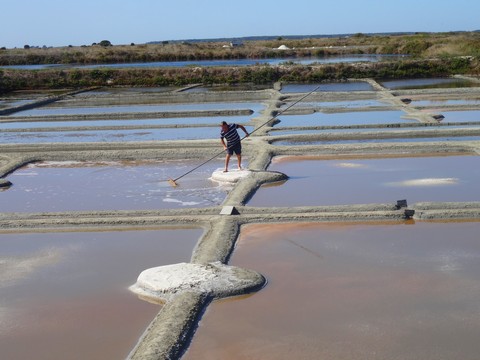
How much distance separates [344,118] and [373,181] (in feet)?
18.6

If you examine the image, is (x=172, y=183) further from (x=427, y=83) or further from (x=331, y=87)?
(x=427, y=83)

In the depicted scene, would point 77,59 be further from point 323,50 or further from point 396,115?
point 396,115

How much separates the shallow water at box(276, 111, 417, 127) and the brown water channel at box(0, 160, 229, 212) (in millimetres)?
3673

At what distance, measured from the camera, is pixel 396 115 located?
13.1 metres

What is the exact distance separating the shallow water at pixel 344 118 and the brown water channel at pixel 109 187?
3.67m

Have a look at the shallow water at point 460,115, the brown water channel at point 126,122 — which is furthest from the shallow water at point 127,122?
the shallow water at point 460,115

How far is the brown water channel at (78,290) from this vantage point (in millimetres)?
4062

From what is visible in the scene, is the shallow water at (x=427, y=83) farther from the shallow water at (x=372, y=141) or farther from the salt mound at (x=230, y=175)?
the salt mound at (x=230, y=175)

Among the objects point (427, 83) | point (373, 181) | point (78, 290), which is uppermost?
point (427, 83)

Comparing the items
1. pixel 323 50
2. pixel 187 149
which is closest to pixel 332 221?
pixel 187 149

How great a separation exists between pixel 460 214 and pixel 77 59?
3332 centimetres

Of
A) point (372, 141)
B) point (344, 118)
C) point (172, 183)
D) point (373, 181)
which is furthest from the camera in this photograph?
point (344, 118)

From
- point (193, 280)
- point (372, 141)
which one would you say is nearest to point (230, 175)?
point (372, 141)

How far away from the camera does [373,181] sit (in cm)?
768
